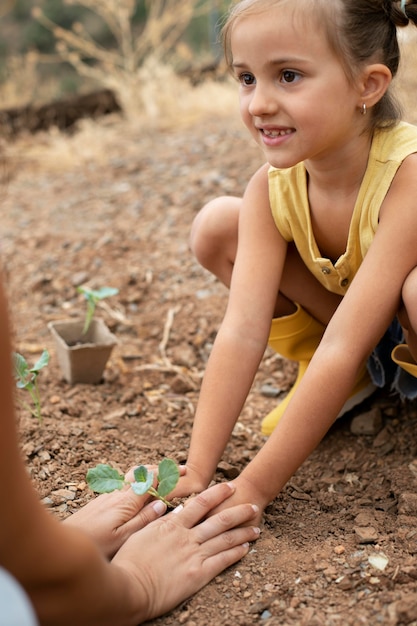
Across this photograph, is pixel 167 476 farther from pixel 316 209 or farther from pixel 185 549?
pixel 316 209

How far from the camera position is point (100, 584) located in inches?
46.4

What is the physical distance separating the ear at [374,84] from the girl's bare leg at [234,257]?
445 millimetres

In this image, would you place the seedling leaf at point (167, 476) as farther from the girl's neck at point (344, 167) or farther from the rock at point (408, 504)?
the girl's neck at point (344, 167)

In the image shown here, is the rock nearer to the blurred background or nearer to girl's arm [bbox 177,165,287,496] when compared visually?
girl's arm [bbox 177,165,287,496]

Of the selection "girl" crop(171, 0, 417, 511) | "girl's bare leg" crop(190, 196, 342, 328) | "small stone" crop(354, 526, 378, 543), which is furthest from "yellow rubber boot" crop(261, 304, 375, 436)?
"small stone" crop(354, 526, 378, 543)

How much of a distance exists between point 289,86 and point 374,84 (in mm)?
216

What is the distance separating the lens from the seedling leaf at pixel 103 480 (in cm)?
156

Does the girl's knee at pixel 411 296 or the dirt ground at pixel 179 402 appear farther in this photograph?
the girl's knee at pixel 411 296

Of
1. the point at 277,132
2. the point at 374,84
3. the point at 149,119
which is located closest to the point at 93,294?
the point at 277,132

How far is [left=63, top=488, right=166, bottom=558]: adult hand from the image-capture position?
60.1 inches

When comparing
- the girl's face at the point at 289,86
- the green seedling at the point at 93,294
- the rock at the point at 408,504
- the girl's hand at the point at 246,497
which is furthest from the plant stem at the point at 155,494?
the green seedling at the point at 93,294

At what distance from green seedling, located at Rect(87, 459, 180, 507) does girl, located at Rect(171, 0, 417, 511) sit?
0.36ft

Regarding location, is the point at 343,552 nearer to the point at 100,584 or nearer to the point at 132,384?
the point at 100,584

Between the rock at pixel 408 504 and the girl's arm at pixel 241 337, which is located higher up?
the girl's arm at pixel 241 337
